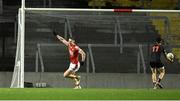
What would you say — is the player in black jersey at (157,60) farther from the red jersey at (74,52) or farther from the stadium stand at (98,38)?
the red jersey at (74,52)

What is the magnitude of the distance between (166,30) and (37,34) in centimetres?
502

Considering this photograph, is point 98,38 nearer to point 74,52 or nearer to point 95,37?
point 95,37

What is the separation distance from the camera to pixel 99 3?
2898cm

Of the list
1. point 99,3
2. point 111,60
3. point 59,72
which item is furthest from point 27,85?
point 99,3

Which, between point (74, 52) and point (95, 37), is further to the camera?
point (95, 37)

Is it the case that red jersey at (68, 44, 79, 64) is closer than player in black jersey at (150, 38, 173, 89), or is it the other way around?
red jersey at (68, 44, 79, 64)

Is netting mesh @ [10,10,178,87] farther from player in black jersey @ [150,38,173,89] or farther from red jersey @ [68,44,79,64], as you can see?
red jersey @ [68,44,79,64]

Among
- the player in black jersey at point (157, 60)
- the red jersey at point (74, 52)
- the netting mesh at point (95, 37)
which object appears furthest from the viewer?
the netting mesh at point (95, 37)

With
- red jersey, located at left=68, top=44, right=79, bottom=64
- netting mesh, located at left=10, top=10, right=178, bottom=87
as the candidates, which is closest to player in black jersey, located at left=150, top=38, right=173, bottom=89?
netting mesh, located at left=10, top=10, right=178, bottom=87

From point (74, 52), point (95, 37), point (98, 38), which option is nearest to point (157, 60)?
point (74, 52)

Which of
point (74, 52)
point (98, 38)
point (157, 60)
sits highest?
point (98, 38)

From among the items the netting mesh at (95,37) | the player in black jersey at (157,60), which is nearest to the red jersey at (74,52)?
the player in black jersey at (157,60)

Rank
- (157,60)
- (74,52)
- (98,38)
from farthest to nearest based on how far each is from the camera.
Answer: (98,38) < (157,60) < (74,52)

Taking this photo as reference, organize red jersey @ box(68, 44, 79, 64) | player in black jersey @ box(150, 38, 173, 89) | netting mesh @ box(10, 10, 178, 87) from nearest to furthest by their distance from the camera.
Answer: red jersey @ box(68, 44, 79, 64) → player in black jersey @ box(150, 38, 173, 89) → netting mesh @ box(10, 10, 178, 87)
